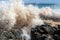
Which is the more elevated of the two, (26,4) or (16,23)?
(26,4)

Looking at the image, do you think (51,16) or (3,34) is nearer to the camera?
(3,34)

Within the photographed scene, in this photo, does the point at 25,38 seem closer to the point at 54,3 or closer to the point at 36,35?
the point at 36,35

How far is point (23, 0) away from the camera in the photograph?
2217 millimetres

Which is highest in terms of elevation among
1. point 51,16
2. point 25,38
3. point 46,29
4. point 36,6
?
point 36,6

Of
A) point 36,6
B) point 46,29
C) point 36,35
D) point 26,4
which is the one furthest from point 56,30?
point 26,4

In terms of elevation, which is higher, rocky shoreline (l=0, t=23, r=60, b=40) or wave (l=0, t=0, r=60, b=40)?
wave (l=0, t=0, r=60, b=40)

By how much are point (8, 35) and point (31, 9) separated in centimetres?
57

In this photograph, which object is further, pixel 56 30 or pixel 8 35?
pixel 56 30

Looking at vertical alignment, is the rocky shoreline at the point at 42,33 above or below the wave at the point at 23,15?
below

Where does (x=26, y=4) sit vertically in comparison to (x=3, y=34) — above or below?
above

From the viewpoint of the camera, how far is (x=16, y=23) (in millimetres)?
2176

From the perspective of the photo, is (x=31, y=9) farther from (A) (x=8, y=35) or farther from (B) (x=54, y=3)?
(A) (x=8, y=35)

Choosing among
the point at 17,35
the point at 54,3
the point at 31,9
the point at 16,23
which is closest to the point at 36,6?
the point at 31,9

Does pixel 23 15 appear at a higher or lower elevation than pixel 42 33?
higher
